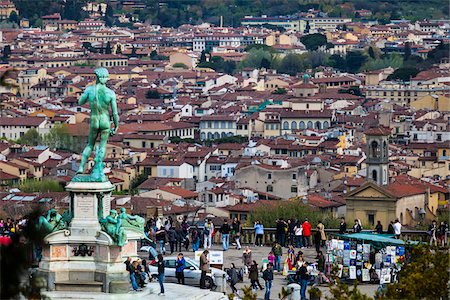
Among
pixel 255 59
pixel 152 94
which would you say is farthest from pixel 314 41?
pixel 152 94

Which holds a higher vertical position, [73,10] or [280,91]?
[280,91]

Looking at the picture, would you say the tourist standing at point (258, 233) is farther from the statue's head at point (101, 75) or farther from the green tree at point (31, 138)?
the green tree at point (31, 138)

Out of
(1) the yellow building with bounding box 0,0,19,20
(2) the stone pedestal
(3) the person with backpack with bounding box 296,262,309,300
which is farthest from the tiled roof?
(1) the yellow building with bounding box 0,0,19,20

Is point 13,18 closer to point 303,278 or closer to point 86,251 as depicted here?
point 303,278

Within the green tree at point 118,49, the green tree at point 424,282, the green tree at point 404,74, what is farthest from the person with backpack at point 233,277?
the green tree at point 118,49

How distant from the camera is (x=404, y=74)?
9350 cm

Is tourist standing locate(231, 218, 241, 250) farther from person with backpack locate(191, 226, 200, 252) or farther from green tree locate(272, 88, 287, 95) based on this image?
green tree locate(272, 88, 287, 95)

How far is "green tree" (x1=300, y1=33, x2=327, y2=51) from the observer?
120 meters

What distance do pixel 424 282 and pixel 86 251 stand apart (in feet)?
13.5

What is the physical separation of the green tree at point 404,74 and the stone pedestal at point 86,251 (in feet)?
251

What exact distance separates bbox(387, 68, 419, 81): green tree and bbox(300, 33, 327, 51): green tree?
24.4m

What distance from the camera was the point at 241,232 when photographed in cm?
1981

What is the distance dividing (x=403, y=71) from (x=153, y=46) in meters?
34.9

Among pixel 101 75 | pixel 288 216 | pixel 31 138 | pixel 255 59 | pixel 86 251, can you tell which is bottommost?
pixel 255 59
